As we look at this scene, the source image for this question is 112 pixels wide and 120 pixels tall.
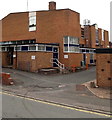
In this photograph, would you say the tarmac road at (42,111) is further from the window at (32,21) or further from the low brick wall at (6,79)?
the window at (32,21)

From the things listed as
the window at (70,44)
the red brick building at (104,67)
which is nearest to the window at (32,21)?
the window at (70,44)

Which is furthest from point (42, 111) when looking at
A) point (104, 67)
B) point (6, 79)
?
point (6, 79)

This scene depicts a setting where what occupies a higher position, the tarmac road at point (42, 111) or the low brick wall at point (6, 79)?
the low brick wall at point (6, 79)

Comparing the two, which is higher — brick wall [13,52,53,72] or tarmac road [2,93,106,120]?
brick wall [13,52,53,72]

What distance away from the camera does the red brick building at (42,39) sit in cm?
2495

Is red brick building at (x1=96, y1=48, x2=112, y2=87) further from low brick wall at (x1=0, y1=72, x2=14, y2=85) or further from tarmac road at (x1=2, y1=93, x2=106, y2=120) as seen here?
low brick wall at (x1=0, y1=72, x2=14, y2=85)

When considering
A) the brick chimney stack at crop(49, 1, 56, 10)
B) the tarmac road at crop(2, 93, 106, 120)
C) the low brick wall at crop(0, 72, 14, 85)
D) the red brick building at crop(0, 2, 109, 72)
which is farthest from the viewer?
the brick chimney stack at crop(49, 1, 56, 10)

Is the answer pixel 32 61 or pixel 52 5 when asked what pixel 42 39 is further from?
pixel 32 61

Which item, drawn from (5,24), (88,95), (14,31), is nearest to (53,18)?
(14,31)

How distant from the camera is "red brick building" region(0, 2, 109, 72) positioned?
81.9 feet

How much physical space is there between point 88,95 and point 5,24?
28608mm

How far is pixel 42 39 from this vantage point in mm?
31281

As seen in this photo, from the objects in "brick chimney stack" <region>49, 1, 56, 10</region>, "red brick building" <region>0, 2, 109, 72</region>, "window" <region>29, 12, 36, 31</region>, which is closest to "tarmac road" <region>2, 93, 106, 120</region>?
"red brick building" <region>0, 2, 109, 72</region>

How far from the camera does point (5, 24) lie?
36406 mm
